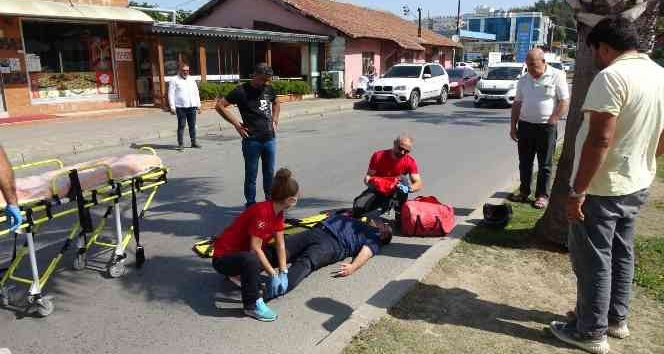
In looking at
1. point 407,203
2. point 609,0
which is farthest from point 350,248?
point 609,0

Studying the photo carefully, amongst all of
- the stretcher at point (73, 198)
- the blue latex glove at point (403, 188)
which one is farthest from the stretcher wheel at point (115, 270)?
the blue latex glove at point (403, 188)

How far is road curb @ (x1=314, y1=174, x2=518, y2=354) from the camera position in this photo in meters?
3.25

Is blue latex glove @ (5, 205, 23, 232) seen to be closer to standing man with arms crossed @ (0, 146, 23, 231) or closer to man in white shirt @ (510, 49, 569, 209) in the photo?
standing man with arms crossed @ (0, 146, 23, 231)

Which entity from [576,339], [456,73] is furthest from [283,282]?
[456,73]

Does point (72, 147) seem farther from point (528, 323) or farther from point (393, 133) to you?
point (528, 323)

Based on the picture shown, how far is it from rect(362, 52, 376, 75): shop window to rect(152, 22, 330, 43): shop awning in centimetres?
315

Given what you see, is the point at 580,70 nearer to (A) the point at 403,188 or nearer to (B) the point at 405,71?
(A) the point at 403,188

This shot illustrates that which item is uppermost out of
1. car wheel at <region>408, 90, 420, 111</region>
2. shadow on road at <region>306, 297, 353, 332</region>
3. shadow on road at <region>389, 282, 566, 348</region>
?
car wheel at <region>408, 90, 420, 111</region>

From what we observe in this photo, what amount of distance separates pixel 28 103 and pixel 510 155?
1358cm

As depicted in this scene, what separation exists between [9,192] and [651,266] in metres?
4.97

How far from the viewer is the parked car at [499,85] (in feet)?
62.9

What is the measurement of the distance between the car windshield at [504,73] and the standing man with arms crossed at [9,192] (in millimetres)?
19439

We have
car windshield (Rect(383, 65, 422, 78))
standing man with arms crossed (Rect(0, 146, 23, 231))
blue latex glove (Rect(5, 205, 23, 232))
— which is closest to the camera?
standing man with arms crossed (Rect(0, 146, 23, 231))

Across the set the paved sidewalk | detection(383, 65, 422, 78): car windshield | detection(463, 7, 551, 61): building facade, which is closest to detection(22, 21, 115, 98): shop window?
the paved sidewalk
